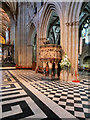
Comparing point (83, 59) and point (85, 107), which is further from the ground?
point (83, 59)

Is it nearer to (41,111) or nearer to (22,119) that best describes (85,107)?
(41,111)

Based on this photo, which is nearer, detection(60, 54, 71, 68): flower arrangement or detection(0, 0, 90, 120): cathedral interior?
detection(0, 0, 90, 120): cathedral interior

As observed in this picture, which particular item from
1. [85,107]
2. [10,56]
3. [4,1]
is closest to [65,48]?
[85,107]

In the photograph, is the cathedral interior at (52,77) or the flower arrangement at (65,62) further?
the flower arrangement at (65,62)

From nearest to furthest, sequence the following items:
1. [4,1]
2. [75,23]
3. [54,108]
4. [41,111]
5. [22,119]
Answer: [22,119]
[41,111]
[54,108]
[75,23]
[4,1]

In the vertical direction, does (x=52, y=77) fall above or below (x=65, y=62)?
below

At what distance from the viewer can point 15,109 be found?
2941mm

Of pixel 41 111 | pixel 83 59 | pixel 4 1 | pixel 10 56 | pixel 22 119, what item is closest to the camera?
pixel 22 119

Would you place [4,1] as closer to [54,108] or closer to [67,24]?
[67,24]

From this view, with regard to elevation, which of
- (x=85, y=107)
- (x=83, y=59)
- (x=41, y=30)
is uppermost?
(x=41, y=30)

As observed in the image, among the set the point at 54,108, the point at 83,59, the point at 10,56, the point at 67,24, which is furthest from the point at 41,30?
the point at 10,56

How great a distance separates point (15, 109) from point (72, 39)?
6.09 meters

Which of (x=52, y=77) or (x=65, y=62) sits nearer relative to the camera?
(x=65, y=62)

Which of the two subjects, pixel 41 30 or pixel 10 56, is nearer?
pixel 41 30
